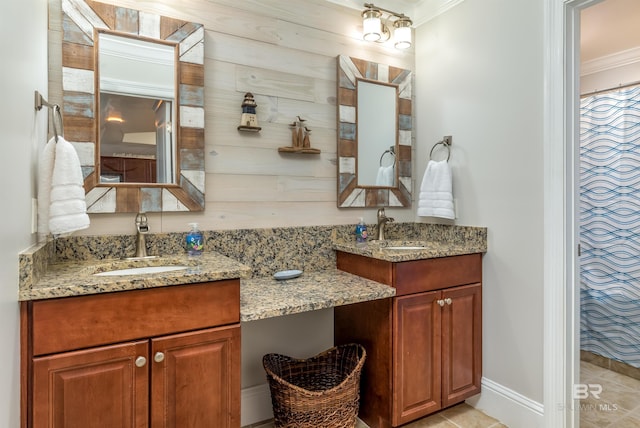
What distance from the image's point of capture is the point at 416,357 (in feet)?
6.10

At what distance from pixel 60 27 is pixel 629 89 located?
350 cm

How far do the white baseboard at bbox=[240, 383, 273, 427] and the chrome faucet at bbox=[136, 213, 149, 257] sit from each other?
0.91 m

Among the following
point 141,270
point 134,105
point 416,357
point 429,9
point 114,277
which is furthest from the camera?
point 429,9

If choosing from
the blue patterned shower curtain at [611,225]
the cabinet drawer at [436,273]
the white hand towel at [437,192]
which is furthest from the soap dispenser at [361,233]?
the blue patterned shower curtain at [611,225]

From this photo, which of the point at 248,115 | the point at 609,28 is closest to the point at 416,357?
the point at 248,115

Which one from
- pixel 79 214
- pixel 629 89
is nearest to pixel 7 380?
pixel 79 214

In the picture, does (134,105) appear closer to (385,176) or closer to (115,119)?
(115,119)

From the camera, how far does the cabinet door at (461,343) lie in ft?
6.45

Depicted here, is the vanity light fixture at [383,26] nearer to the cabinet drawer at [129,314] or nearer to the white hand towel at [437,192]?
the white hand towel at [437,192]

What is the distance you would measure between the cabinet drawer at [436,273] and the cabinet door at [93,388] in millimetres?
1161

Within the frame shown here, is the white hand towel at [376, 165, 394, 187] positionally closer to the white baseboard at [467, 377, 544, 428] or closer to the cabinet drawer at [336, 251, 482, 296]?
the cabinet drawer at [336, 251, 482, 296]

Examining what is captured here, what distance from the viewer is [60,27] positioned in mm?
1608

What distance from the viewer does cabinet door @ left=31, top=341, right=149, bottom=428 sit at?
1.15 m

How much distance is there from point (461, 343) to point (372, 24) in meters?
1.94
